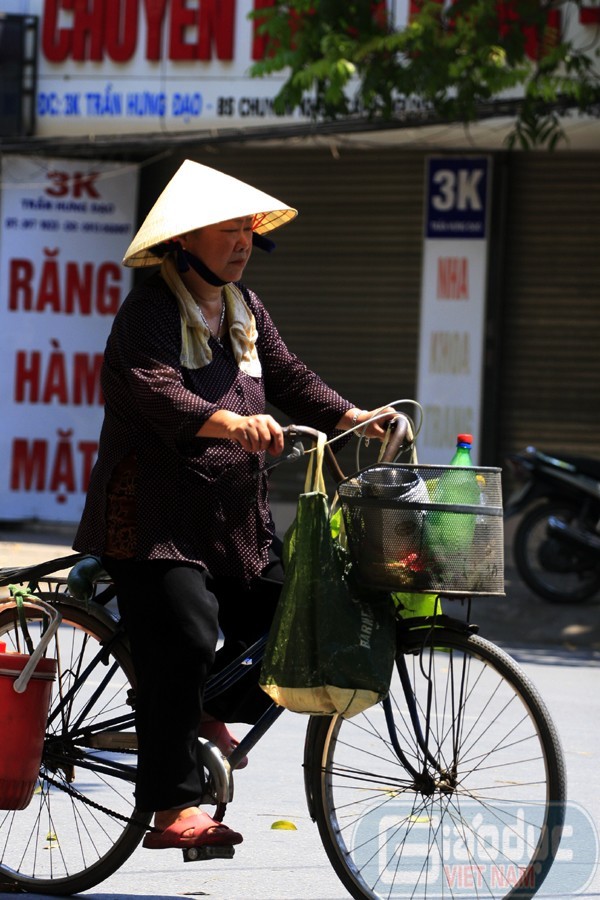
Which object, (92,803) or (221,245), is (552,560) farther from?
(221,245)

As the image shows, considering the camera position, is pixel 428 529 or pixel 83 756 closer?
pixel 428 529

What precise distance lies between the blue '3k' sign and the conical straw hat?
27.0 feet

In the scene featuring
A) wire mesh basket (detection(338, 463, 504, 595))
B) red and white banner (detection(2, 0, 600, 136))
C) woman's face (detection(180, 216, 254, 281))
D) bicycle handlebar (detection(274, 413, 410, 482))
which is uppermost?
red and white banner (detection(2, 0, 600, 136))

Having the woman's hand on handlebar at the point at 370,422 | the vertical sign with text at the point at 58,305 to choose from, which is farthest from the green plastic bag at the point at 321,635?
the vertical sign with text at the point at 58,305

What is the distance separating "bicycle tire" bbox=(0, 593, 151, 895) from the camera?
362 centimetres

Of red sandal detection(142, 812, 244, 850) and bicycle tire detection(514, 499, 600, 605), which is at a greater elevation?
red sandal detection(142, 812, 244, 850)

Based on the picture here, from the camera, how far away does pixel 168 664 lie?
335cm

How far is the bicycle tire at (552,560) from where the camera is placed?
31.1ft

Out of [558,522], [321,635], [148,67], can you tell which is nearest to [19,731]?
[321,635]

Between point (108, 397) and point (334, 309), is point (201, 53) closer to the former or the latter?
point (334, 309)

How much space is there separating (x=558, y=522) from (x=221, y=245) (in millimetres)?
6403

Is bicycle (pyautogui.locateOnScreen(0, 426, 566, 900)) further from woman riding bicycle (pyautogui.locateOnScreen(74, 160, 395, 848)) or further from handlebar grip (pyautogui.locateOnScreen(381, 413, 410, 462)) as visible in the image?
handlebar grip (pyautogui.locateOnScreen(381, 413, 410, 462))

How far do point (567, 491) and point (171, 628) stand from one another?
6.44m

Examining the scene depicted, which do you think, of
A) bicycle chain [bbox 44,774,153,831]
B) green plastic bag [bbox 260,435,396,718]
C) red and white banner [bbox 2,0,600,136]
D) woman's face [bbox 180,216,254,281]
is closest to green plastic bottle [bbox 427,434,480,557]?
green plastic bag [bbox 260,435,396,718]
